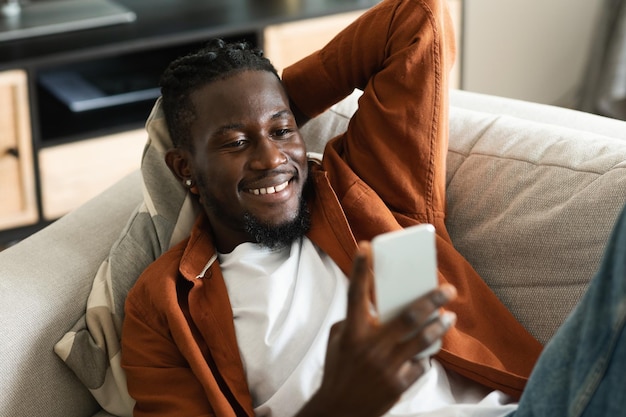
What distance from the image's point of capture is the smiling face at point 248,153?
4.66 feet

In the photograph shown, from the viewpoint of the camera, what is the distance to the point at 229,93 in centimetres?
145

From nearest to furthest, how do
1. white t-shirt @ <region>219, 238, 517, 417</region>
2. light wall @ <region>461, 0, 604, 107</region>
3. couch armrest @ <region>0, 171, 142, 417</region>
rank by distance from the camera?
1. white t-shirt @ <region>219, 238, 517, 417</region>
2. couch armrest @ <region>0, 171, 142, 417</region>
3. light wall @ <region>461, 0, 604, 107</region>

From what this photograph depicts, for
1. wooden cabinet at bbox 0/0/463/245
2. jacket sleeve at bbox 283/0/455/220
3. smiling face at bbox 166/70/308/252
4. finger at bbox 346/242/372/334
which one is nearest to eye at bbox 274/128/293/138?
smiling face at bbox 166/70/308/252

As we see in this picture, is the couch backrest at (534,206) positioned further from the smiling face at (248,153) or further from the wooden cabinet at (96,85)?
the wooden cabinet at (96,85)

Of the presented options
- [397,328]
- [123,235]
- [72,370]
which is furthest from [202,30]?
[397,328]

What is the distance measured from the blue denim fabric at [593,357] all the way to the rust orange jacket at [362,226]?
231 millimetres

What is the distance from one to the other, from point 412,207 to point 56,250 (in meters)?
0.62

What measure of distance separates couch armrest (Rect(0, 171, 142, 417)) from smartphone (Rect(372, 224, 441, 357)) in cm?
73

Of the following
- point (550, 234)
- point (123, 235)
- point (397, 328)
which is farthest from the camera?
point (123, 235)

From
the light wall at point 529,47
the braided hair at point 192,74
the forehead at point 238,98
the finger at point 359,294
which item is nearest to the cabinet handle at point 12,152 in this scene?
the braided hair at point 192,74

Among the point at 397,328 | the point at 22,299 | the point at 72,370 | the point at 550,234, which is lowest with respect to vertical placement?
the point at 72,370

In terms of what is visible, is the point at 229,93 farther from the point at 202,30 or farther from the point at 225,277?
the point at 202,30

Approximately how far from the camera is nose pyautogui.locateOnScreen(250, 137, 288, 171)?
1.41m

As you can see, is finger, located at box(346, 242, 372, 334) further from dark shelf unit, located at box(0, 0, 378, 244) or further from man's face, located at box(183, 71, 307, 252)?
dark shelf unit, located at box(0, 0, 378, 244)
